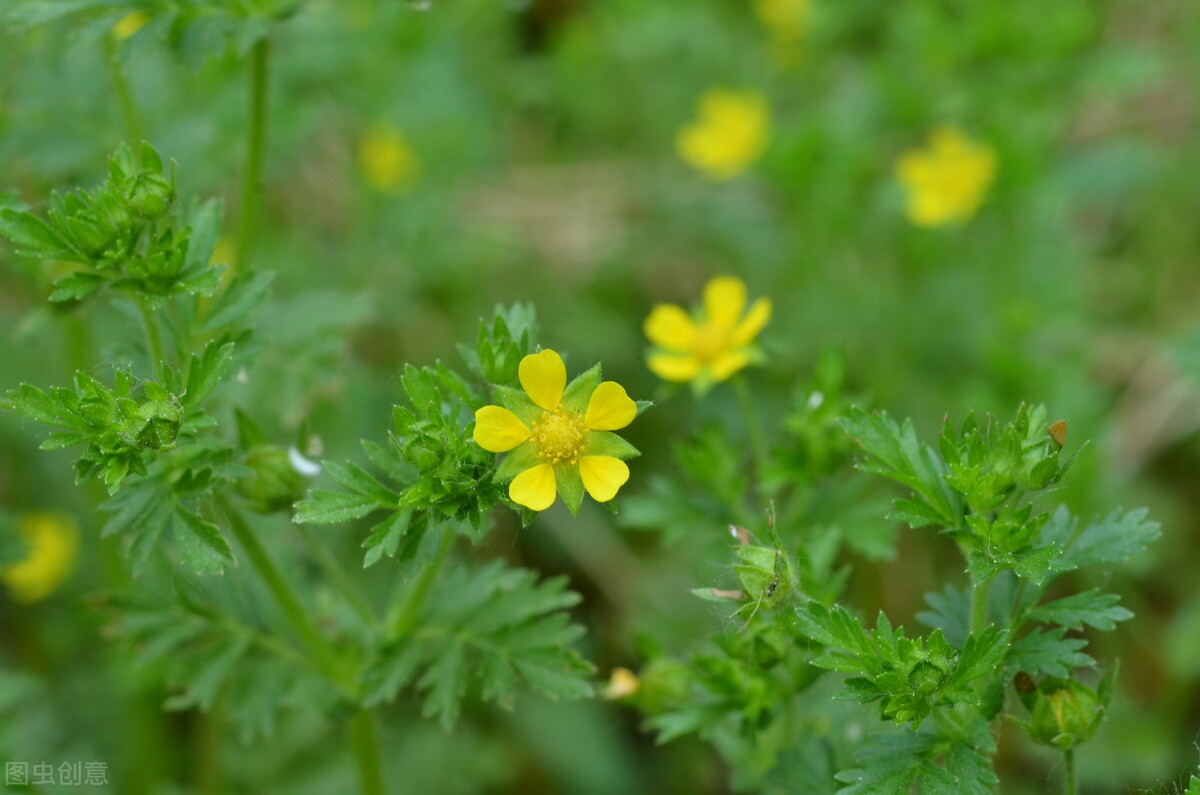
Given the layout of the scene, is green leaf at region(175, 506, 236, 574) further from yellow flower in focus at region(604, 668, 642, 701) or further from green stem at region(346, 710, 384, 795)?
yellow flower in focus at region(604, 668, 642, 701)

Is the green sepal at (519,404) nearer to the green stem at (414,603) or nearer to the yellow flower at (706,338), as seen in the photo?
the green stem at (414,603)

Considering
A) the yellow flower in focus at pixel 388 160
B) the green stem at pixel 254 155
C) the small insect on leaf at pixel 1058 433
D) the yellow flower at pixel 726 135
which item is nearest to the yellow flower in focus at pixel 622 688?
the small insect on leaf at pixel 1058 433

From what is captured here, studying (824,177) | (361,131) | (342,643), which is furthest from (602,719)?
(361,131)

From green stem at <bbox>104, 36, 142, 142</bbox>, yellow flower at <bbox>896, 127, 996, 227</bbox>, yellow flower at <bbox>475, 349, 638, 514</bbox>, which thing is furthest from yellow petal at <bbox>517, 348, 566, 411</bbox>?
yellow flower at <bbox>896, 127, 996, 227</bbox>

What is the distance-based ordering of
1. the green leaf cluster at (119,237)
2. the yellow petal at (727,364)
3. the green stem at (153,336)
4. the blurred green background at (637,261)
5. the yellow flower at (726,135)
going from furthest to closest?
1. the yellow flower at (726,135)
2. the blurred green background at (637,261)
3. the yellow petal at (727,364)
4. the green stem at (153,336)
5. the green leaf cluster at (119,237)

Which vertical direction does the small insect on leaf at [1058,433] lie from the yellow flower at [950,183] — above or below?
above

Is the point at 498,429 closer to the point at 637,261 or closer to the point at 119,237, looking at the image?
the point at 119,237

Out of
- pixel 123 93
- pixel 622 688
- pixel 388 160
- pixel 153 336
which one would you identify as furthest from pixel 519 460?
pixel 388 160

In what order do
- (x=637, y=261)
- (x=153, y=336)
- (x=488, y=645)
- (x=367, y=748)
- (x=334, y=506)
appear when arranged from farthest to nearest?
(x=637, y=261) < (x=367, y=748) < (x=488, y=645) < (x=153, y=336) < (x=334, y=506)
